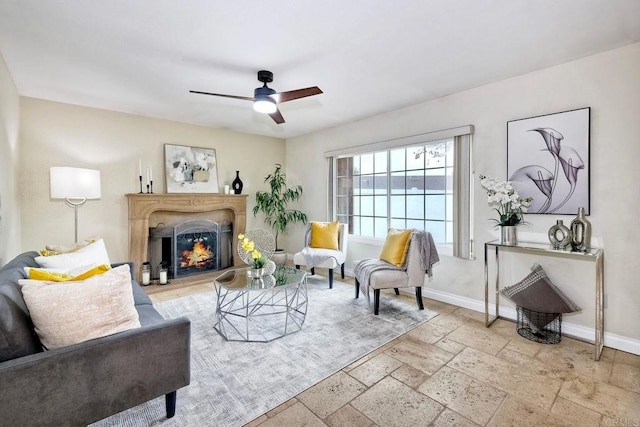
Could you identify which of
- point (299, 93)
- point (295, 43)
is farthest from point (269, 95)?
point (295, 43)

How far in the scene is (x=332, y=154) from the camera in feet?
16.5

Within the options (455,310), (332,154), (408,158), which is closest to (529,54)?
Answer: (408,158)

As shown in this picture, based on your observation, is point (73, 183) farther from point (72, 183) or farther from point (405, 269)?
point (405, 269)

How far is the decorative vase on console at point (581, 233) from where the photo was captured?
2518mm

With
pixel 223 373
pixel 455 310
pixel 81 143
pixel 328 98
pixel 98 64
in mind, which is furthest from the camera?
pixel 81 143

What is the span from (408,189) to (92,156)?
14.1ft

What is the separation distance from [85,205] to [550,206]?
214 inches

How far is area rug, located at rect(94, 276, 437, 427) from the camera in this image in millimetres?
1796

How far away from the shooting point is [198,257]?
489 cm

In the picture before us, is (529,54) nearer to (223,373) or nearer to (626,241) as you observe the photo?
(626,241)

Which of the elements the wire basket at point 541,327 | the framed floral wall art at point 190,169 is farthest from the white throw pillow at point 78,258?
the wire basket at point 541,327

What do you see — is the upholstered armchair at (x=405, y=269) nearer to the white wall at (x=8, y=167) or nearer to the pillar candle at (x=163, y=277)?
the pillar candle at (x=163, y=277)

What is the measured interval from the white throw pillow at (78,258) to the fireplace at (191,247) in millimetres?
1637

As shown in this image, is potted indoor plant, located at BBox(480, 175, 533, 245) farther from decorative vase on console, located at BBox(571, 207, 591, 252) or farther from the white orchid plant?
decorative vase on console, located at BBox(571, 207, 591, 252)
